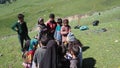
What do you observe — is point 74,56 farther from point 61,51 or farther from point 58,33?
point 58,33

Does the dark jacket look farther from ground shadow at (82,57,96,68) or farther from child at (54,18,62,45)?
ground shadow at (82,57,96,68)

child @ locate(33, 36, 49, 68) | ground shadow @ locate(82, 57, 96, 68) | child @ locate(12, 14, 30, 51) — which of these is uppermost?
child @ locate(33, 36, 49, 68)

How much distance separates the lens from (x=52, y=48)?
53.8 feet

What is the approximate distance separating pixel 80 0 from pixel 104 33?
42.7m

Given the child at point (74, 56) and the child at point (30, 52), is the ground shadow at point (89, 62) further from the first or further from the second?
the child at point (30, 52)

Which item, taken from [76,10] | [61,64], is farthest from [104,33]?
[76,10]

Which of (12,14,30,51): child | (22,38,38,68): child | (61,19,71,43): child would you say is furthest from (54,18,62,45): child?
(12,14,30,51): child

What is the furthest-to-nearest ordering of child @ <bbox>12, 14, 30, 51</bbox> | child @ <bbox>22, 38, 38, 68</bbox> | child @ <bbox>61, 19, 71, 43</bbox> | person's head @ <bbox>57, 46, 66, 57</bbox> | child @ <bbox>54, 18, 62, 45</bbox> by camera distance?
child @ <bbox>12, 14, 30, 51</bbox> < child @ <bbox>54, 18, 62, 45</bbox> < child @ <bbox>61, 19, 71, 43</bbox> < child @ <bbox>22, 38, 38, 68</bbox> < person's head @ <bbox>57, 46, 66, 57</bbox>

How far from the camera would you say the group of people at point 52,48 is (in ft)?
53.5

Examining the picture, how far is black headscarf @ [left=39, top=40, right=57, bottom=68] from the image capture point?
53.3ft

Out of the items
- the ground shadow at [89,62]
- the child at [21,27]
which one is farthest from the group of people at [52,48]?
the ground shadow at [89,62]

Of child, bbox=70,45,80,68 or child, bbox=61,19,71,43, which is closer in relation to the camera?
child, bbox=70,45,80,68

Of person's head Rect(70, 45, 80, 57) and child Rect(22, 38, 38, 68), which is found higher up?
person's head Rect(70, 45, 80, 57)

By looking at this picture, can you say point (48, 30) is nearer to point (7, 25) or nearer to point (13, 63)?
point (13, 63)
